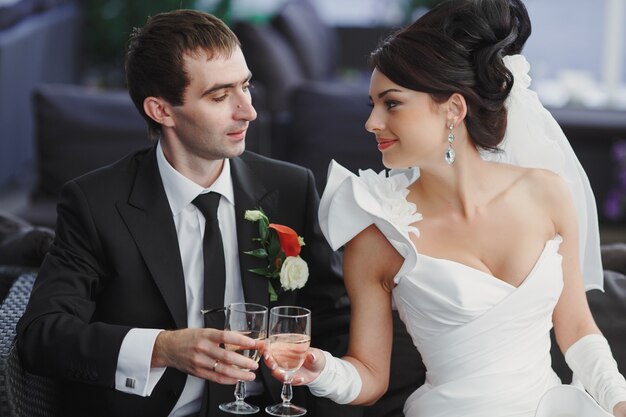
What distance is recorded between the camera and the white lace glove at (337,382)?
2.38 meters

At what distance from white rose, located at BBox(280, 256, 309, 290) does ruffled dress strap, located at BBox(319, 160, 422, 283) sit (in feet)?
0.30

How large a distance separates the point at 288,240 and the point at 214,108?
1.25 feet

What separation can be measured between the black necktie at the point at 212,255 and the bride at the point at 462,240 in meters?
0.26

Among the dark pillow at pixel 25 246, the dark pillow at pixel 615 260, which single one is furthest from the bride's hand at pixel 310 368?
the dark pillow at pixel 615 260

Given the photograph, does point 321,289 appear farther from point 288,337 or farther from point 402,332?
point 288,337

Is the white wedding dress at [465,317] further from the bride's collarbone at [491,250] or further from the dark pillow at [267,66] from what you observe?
the dark pillow at [267,66]

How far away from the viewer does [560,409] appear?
7.82 feet

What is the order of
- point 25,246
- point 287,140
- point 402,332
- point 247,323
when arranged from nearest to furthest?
point 247,323
point 402,332
point 25,246
point 287,140

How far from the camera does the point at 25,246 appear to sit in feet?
9.79

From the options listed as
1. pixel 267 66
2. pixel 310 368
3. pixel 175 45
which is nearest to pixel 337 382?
pixel 310 368

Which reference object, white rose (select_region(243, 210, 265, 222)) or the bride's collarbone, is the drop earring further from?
white rose (select_region(243, 210, 265, 222))

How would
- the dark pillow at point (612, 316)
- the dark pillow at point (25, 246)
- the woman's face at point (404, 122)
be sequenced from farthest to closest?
the dark pillow at point (25, 246) < the dark pillow at point (612, 316) < the woman's face at point (404, 122)

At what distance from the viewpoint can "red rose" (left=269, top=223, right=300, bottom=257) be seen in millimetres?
2521

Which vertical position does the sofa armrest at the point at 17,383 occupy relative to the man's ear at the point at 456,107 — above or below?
below
